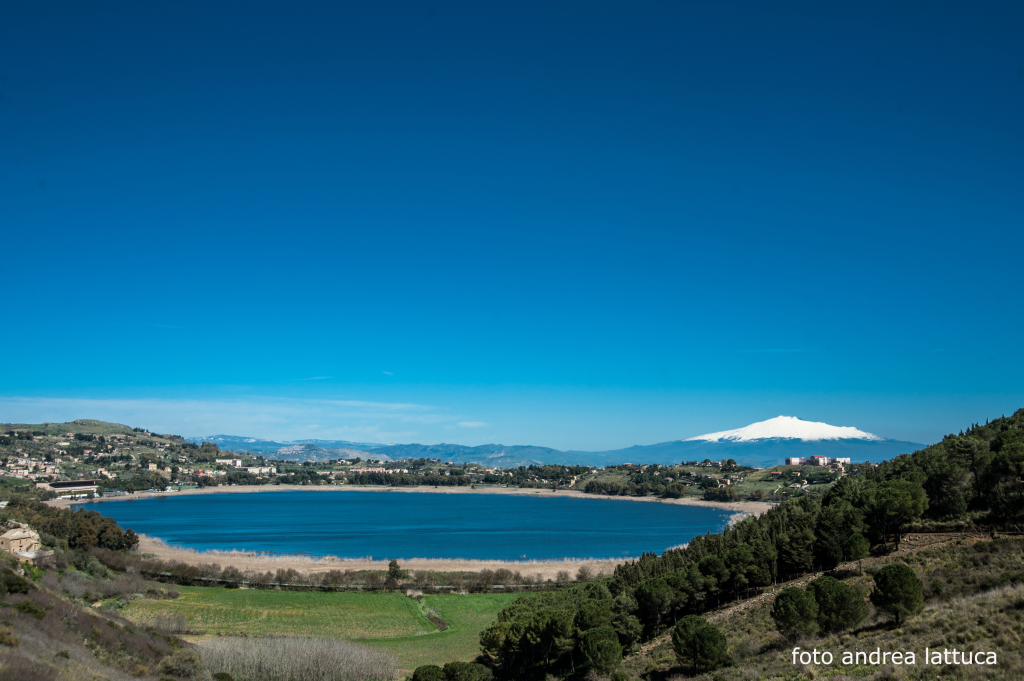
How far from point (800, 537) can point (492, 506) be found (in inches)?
5362

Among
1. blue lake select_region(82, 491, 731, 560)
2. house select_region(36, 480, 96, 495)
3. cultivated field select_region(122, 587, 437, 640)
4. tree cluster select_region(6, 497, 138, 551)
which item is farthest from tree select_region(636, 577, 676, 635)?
house select_region(36, 480, 96, 495)

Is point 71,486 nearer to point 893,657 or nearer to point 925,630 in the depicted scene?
point 893,657

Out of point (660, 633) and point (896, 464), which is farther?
point (896, 464)

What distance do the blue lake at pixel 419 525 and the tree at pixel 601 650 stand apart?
53918mm

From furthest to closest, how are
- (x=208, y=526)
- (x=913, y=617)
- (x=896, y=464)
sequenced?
(x=208, y=526) < (x=896, y=464) < (x=913, y=617)

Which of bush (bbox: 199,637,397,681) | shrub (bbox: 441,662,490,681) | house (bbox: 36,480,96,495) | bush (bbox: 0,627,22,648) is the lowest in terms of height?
house (bbox: 36,480,96,495)

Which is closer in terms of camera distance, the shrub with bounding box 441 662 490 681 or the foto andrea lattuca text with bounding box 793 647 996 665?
the foto andrea lattuca text with bounding box 793 647 996 665

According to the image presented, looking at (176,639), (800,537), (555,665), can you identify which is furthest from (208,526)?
(800,537)

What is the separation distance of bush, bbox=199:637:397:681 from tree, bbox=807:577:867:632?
67.4 ft

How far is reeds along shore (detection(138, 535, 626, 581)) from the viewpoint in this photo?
6309cm

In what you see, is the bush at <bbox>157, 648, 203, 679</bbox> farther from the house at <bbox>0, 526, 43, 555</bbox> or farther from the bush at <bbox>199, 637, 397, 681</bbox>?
the house at <bbox>0, 526, 43, 555</bbox>

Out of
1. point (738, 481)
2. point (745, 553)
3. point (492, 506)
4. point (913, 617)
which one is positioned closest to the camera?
point (913, 617)

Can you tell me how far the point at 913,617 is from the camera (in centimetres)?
2120

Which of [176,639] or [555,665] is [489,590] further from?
[176,639]
